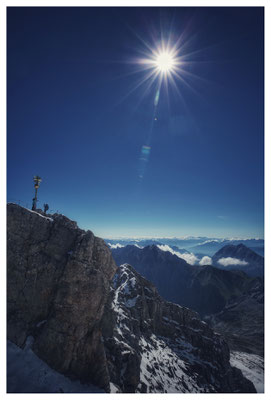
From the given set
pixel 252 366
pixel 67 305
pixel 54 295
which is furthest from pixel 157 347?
pixel 252 366

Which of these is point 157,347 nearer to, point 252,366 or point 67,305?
point 67,305

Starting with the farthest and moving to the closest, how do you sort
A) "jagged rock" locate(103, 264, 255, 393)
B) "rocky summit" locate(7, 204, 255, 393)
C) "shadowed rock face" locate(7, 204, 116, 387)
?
"jagged rock" locate(103, 264, 255, 393) → "rocky summit" locate(7, 204, 255, 393) → "shadowed rock face" locate(7, 204, 116, 387)

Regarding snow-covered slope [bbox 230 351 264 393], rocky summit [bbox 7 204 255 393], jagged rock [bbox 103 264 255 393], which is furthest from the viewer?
snow-covered slope [bbox 230 351 264 393]

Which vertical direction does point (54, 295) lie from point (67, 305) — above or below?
above

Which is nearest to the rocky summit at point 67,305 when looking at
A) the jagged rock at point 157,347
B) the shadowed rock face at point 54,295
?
the shadowed rock face at point 54,295

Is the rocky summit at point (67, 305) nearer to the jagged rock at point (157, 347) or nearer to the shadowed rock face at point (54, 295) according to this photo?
the shadowed rock face at point (54, 295)

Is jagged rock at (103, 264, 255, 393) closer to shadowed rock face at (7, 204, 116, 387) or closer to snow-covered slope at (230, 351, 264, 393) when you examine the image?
shadowed rock face at (7, 204, 116, 387)

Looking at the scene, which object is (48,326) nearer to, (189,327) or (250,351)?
(189,327)

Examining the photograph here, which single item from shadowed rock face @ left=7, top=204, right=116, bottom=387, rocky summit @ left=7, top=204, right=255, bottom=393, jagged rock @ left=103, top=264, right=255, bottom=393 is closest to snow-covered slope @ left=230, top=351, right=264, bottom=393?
jagged rock @ left=103, top=264, right=255, bottom=393
